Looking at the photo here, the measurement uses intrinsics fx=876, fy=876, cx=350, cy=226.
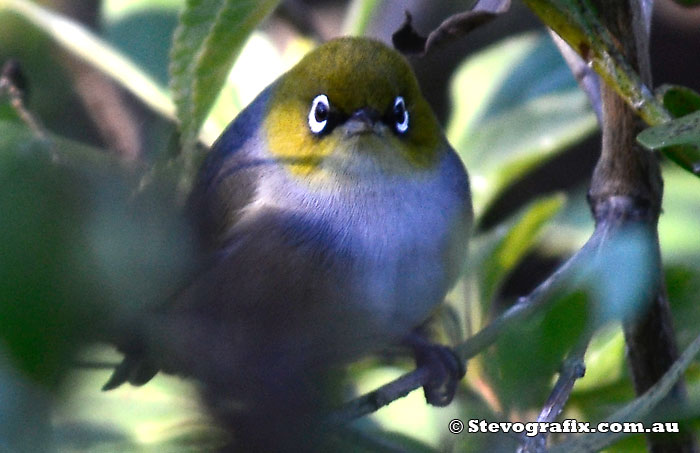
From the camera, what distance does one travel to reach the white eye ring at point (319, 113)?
1486mm

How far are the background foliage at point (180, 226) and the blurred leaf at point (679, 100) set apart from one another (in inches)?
6.3

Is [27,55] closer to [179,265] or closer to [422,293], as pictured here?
[422,293]

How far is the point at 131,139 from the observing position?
6.53 ft

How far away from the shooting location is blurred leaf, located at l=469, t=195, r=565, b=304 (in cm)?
166

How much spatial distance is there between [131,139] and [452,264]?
867 millimetres

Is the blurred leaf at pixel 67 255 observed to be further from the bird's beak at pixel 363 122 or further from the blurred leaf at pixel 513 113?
the blurred leaf at pixel 513 113

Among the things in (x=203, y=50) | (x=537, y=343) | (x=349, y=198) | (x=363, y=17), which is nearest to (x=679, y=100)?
(x=537, y=343)

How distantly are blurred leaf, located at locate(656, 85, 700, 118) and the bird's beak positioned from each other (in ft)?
1.92

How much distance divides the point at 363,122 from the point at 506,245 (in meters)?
0.43

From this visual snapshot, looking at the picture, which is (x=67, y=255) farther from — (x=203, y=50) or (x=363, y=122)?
(x=363, y=122)

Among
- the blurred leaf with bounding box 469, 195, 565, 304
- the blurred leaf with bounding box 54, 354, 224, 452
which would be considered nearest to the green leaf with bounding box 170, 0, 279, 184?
the blurred leaf with bounding box 54, 354, 224, 452

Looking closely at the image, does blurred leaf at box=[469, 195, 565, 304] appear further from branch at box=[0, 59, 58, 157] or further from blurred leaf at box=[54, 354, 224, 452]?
blurred leaf at box=[54, 354, 224, 452]

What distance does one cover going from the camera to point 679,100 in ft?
3.10
